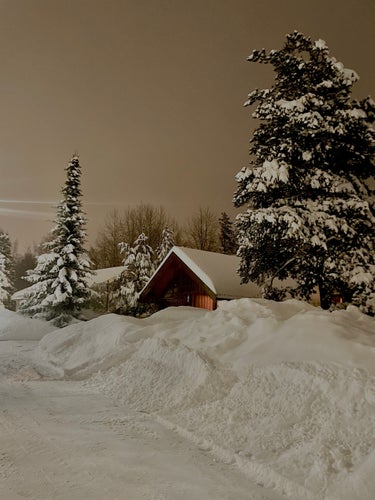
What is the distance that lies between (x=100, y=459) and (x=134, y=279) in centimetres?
2834

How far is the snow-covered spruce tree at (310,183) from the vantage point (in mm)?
12180

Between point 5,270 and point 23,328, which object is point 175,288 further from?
point 5,270

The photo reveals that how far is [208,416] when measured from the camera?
17.6 feet

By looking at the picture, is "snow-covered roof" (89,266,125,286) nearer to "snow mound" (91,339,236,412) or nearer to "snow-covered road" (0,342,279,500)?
"snow mound" (91,339,236,412)

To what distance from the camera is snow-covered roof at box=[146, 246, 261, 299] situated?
19.3 metres

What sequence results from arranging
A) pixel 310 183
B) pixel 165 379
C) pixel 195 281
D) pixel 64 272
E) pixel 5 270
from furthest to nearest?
1. pixel 5 270
2. pixel 64 272
3. pixel 195 281
4. pixel 310 183
5. pixel 165 379

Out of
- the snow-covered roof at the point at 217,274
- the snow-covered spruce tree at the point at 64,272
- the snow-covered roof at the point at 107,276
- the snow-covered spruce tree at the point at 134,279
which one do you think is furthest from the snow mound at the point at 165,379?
the snow-covered roof at the point at 107,276

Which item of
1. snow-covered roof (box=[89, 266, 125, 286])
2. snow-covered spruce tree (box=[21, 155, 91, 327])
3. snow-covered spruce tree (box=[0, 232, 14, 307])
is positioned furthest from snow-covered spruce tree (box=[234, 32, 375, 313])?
snow-covered spruce tree (box=[0, 232, 14, 307])

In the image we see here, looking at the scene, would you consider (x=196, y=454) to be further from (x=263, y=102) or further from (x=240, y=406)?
(x=263, y=102)

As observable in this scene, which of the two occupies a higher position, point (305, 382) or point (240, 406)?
point (305, 382)

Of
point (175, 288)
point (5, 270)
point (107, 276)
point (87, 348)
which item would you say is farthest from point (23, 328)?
point (5, 270)

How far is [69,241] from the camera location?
81.8ft

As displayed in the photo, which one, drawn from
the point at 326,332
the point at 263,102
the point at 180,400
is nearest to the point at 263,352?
the point at 326,332

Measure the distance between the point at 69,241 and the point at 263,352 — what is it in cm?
2026
